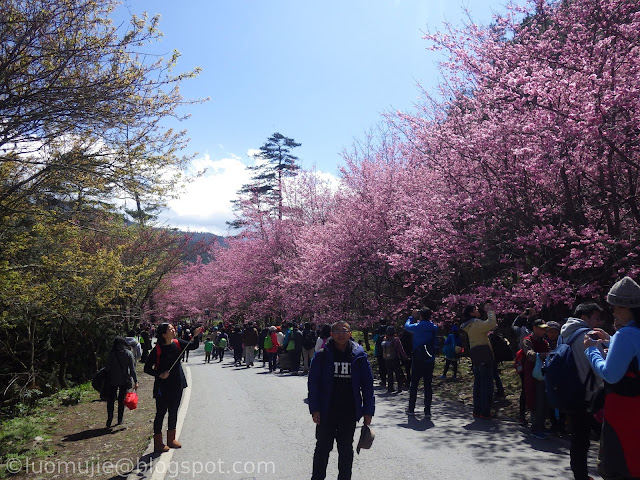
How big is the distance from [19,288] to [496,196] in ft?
34.7

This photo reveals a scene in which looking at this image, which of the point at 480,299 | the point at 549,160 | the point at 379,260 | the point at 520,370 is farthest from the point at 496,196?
the point at 379,260

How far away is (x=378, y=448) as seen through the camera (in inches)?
265

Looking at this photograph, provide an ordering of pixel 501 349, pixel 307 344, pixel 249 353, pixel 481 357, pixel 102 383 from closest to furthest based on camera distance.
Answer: pixel 481 357 < pixel 102 383 < pixel 501 349 < pixel 307 344 < pixel 249 353

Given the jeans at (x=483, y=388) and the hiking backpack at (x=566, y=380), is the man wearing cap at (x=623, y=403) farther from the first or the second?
the jeans at (x=483, y=388)

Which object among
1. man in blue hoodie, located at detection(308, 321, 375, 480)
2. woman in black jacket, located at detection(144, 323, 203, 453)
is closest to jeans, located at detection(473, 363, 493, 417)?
man in blue hoodie, located at detection(308, 321, 375, 480)

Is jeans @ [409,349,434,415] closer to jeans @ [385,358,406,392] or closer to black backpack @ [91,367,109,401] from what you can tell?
jeans @ [385,358,406,392]

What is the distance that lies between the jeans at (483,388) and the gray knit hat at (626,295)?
5206mm

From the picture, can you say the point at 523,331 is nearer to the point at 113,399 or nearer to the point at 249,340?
the point at 113,399

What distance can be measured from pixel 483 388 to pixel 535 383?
1308 mm

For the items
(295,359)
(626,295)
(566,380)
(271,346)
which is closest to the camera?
(626,295)

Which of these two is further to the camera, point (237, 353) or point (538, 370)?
point (237, 353)

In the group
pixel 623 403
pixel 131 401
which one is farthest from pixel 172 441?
pixel 623 403

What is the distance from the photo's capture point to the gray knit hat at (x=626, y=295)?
344 centimetres

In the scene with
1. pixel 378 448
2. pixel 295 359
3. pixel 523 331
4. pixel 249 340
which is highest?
pixel 523 331
